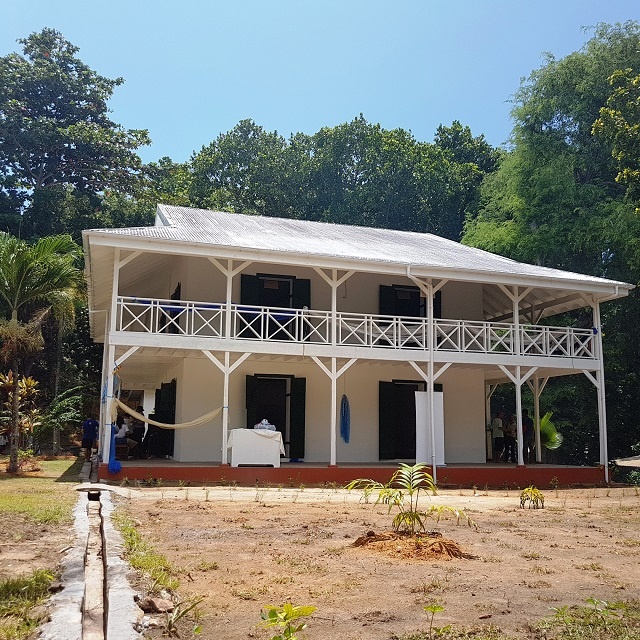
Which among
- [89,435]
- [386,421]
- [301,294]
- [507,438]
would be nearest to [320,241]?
[301,294]

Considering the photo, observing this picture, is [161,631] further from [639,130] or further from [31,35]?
[31,35]

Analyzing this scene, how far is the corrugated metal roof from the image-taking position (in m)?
15.1

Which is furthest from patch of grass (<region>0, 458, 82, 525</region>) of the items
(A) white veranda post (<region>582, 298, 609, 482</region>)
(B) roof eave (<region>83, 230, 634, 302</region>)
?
(A) white veranda post (<region>582, 298, 609, 482</region>)

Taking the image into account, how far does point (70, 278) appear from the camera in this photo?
15820mm

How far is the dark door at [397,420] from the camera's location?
18.0 metres

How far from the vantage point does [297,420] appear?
55.8 ft

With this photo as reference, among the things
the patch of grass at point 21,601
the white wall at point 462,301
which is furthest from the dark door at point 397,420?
the patch of grass at point 21,601

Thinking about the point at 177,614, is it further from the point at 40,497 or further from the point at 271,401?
the point at 271,401

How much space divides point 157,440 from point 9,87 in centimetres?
2678

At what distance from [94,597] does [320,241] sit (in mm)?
13912

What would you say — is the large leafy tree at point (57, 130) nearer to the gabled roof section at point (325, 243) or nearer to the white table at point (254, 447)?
the gabled roof section at point (325, 243)

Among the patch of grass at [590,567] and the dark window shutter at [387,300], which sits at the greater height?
the dark window shutter at [387,300]

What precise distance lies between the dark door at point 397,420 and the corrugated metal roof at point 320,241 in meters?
3.28

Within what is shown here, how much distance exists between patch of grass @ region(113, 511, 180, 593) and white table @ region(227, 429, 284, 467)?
24.3 ft
